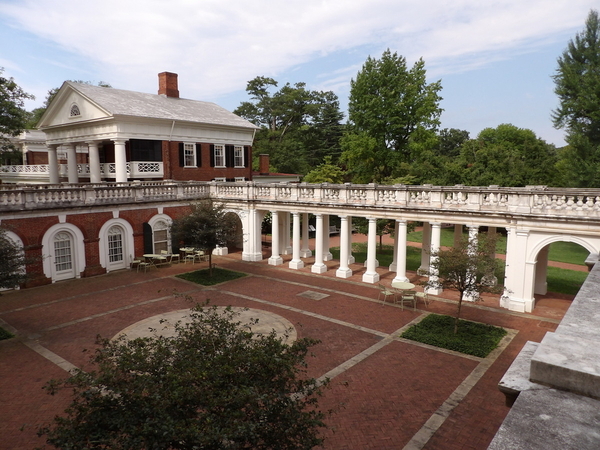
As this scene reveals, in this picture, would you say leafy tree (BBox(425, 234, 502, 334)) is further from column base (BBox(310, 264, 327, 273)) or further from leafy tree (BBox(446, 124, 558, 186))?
leafy tree (BBox(446, 124, 558, 186))

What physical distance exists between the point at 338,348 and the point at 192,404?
9794 mm

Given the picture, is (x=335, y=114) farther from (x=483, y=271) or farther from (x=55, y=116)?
(x=483, y=271)

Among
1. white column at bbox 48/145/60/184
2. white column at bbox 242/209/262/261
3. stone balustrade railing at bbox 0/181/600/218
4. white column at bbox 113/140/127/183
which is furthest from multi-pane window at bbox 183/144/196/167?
white column at bbox 48/145/60/184

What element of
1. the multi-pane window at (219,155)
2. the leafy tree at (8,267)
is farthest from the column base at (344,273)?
the multi-pane window at (219,155)

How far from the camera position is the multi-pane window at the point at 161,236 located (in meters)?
28.1

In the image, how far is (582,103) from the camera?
126 feet

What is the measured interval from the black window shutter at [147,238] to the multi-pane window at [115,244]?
4.97 ft

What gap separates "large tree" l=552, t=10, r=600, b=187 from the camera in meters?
37.4

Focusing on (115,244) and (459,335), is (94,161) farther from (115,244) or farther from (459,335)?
(459,335)

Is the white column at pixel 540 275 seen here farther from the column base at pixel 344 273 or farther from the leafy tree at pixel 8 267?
the leafy tree at pixel 8 267

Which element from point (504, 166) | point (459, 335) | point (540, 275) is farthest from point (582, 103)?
point (459, 335)

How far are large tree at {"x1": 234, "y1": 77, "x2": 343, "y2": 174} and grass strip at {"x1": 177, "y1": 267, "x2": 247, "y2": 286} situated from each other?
34681mm

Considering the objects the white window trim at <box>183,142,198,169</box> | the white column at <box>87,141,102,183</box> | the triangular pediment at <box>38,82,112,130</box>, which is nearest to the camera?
the triangular pediment at <box>38,82,112,130</box>

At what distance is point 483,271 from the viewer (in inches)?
611
